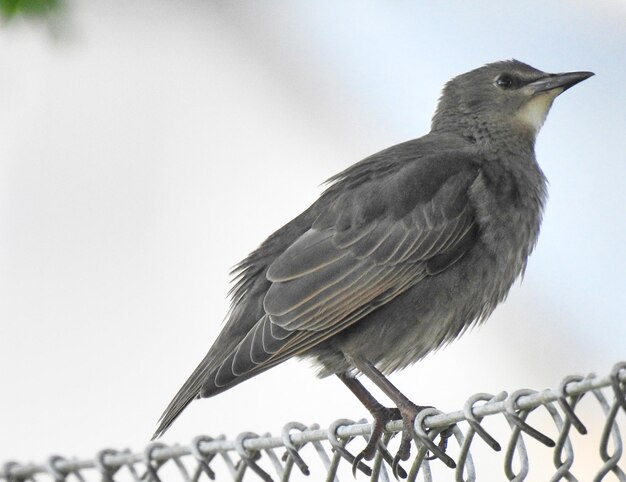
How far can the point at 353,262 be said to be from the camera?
4.56 meters

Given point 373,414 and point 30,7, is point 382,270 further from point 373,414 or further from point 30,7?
point 30,7

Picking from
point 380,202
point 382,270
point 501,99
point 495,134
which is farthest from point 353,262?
point 501,99

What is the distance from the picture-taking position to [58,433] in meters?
8.76

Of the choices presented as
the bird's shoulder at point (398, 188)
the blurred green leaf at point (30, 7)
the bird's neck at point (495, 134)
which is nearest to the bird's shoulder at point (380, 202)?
the bird's shoulder at point (398, 188)

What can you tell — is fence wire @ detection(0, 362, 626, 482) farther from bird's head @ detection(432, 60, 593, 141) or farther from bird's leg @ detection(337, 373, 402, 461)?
bird's head @ detection(432, 60, 593, 141)

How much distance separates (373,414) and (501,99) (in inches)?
75.5

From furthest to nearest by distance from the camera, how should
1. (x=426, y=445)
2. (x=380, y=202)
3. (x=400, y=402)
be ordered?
(x=380, y=202) → (x=400, y=402) → (x=426, y=445)

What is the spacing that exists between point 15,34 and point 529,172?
8.67 ft

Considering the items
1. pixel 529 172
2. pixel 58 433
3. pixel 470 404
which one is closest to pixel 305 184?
pixel 58 433

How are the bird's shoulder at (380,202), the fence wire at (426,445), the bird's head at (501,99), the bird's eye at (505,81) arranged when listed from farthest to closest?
1. the bird's eye at (505,81)
2. the bird's head at (501,99)
3. the bird's shoulder at (380,202)
4. the fence wire at (426,445)

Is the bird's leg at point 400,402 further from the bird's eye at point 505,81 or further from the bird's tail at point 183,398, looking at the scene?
the bird's eye at point 505,81

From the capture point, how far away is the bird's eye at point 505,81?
566 cm

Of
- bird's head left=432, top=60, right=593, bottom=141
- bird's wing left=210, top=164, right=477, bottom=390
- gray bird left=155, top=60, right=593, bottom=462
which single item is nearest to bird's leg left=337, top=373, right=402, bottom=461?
gray bird left=155, top=60, right=593, bottom=462

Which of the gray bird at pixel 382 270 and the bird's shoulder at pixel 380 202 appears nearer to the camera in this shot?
the gray bird at pixel 382 270
